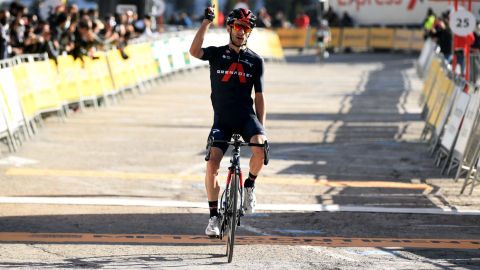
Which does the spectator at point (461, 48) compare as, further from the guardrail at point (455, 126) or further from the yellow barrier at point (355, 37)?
the yellow barrier at point (355, 37)

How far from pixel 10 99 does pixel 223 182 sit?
4.38 m

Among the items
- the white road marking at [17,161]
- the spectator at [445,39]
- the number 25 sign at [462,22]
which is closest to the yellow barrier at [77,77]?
the white road marking at [17,161]

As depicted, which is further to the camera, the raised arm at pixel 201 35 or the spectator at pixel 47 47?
the spectator at pixel 47 47

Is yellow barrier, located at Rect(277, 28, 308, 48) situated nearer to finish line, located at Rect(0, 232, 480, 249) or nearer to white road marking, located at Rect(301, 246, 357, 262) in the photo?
finish line, located at Rect(0, 232, 480, 249)

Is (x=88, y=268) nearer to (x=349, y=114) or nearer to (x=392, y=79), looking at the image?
(x=349, y=114)

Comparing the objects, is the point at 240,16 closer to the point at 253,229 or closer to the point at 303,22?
the point at 253,229

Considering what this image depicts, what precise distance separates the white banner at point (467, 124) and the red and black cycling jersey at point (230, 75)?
4.47 m

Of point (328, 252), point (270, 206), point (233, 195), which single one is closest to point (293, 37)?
point (270, 206)

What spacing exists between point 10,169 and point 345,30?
36.6 m

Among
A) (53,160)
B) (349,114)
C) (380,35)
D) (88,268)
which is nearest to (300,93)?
(349,114)

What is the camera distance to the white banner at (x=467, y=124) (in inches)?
397

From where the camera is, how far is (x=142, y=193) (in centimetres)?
942

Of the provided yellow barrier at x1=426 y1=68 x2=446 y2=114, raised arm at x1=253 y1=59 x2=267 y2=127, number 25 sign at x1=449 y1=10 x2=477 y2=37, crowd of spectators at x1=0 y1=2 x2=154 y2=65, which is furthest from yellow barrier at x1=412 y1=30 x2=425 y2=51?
raised arm at x1=253 y1=59 x2=267 y2=127

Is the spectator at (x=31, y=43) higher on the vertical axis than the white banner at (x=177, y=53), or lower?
higher
